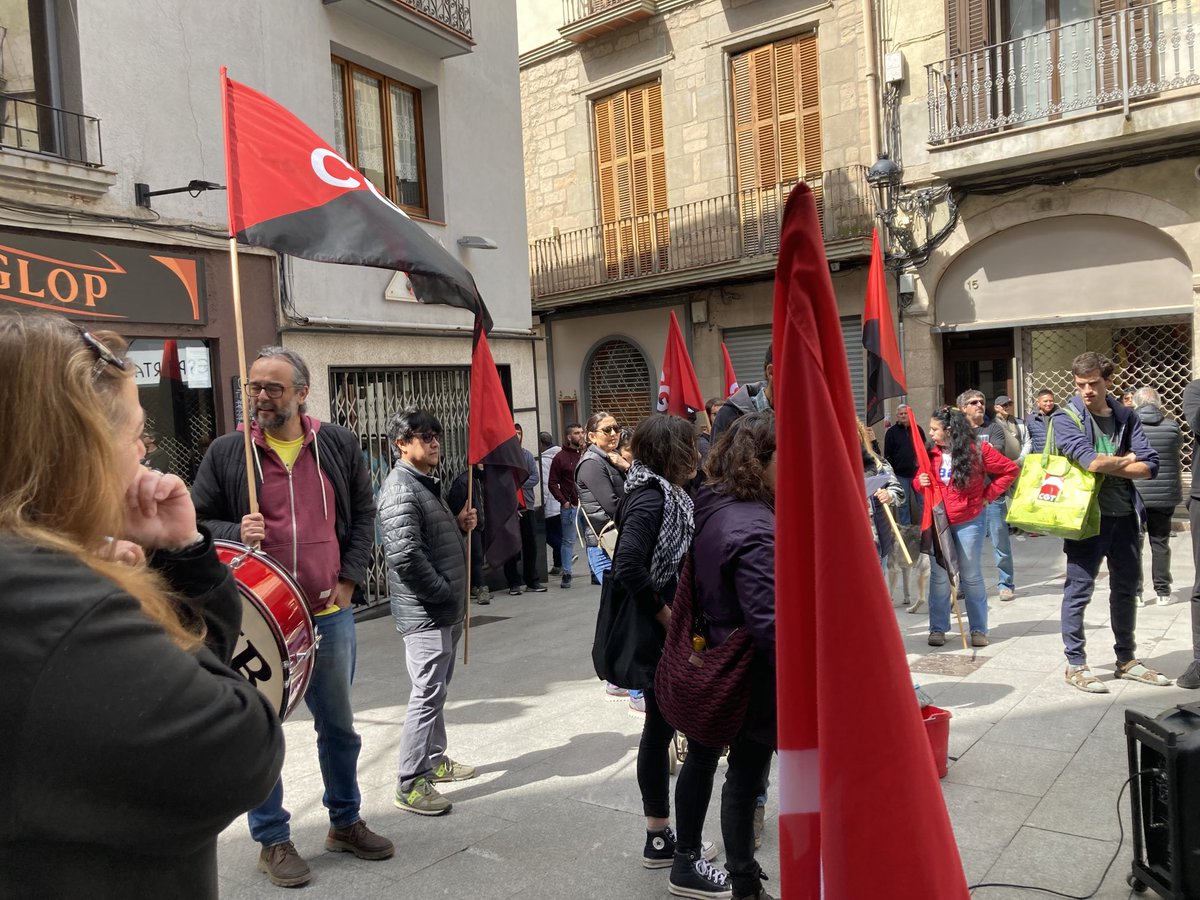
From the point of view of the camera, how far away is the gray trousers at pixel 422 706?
423 centimetres

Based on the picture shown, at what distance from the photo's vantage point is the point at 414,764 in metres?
4.23

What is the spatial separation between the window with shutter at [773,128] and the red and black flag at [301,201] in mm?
11572

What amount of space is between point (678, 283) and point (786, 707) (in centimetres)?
1493

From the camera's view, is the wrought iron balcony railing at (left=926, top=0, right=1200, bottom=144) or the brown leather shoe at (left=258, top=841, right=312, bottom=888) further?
the wrought iron balcony railing at (left=926, top=0, right=1200, bottom=144)

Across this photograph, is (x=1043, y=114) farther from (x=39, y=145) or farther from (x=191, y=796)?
(x=191, y=796)

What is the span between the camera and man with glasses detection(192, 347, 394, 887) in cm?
372

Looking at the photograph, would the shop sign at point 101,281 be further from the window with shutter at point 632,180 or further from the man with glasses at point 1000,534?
the window with shutter at point 632,180

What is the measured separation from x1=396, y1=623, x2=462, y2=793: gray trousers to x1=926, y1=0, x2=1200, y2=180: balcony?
11.3m

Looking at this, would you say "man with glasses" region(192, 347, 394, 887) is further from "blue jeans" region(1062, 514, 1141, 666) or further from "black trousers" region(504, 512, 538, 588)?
"black trousers" region(504, 512, 538, 588)

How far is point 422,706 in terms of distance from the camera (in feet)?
13.8

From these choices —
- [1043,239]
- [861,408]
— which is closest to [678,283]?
[861,408]

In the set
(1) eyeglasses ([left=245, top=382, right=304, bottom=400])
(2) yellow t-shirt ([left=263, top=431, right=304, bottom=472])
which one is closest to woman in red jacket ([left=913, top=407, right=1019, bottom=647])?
(2) yellow t-shirt ([left=263, top=431, right=304, bottom=472])

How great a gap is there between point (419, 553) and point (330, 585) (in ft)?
1.59

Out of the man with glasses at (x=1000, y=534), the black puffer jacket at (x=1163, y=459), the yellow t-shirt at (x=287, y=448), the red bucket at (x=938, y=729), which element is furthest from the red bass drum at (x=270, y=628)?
the man with glasses at (x=1000, y=534)
